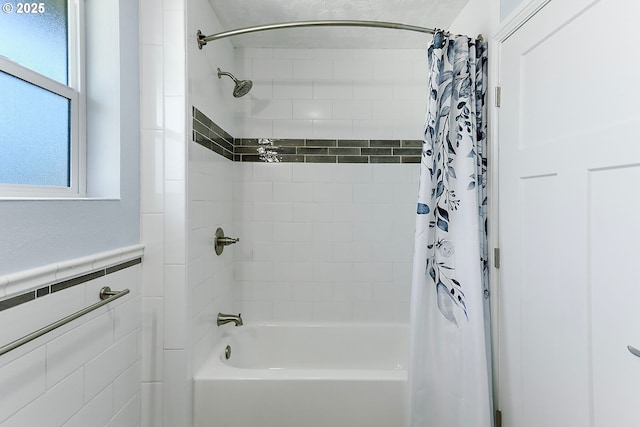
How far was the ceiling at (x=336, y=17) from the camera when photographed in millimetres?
2033

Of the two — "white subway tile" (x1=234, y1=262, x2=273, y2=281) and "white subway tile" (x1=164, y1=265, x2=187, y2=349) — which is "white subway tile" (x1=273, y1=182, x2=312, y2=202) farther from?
"white subway tile" (x1=164, y1=265, x2=187, y2=349)

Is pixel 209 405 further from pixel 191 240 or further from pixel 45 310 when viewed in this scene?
pixel 45 310

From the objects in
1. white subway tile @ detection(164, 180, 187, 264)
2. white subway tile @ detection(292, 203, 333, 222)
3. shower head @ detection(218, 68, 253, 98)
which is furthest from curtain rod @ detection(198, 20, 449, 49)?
white subway tile @ detection(292, 203, 333, 222)

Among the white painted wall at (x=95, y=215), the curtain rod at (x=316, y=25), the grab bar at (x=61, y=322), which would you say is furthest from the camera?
the curtain rod at (x=316, y=25)

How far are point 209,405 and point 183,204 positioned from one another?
945 millimetres

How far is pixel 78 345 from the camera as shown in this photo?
3.89ft

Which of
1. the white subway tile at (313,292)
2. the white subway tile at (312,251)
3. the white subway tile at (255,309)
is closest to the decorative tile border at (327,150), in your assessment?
the white subway tile at (312,251)

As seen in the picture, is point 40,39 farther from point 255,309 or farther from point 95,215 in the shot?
point 255,309

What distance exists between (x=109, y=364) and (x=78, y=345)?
0.23 metres

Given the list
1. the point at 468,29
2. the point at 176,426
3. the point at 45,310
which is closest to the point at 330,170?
the point at 468,29

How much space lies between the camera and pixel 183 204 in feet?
5.31

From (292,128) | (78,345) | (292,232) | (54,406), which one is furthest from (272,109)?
(54,406)

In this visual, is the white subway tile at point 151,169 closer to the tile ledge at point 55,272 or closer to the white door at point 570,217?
the tile ledge at point 55,272

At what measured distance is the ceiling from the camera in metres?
2.03
